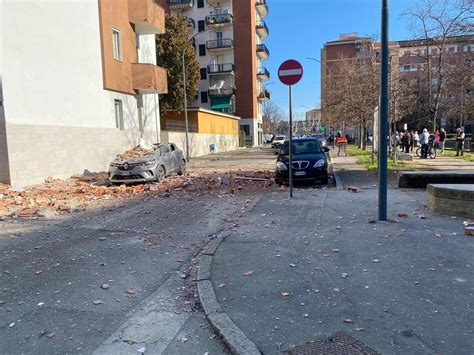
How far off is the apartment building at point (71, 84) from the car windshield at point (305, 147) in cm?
879

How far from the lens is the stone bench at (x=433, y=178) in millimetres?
9711

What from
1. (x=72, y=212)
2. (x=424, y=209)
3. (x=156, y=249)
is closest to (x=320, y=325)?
(x=156, y=249)

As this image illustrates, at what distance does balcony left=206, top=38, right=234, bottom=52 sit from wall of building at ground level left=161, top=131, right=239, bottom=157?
52.7 ft

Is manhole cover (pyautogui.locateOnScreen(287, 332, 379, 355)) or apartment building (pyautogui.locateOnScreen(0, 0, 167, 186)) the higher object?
apartment building (pyautogui.locateOnScreen(0, 0, 167, 186))

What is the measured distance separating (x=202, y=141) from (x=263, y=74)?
32925 mm

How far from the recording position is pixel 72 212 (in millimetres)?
9609

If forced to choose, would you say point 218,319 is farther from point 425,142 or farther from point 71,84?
point 425,142

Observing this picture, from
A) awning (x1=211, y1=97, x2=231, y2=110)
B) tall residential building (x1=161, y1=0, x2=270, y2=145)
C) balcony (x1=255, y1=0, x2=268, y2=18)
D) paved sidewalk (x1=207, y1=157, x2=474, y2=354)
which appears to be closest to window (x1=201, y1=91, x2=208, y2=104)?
tall residential building (x1=161, y1=0, x2=270, y2=145)

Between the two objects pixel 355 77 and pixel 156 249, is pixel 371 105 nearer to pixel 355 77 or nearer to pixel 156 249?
pixel 355 77

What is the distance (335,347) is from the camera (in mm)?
3121

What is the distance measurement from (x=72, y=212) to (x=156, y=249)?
445cm

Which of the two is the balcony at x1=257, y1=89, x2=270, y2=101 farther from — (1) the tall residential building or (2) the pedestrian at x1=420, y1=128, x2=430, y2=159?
(2) the pedestrian at x1=420, y1=128, x2=430, y2=159

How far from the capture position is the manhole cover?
3045 millimetres

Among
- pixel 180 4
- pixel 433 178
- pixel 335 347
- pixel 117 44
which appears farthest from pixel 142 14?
pixel 180 4
